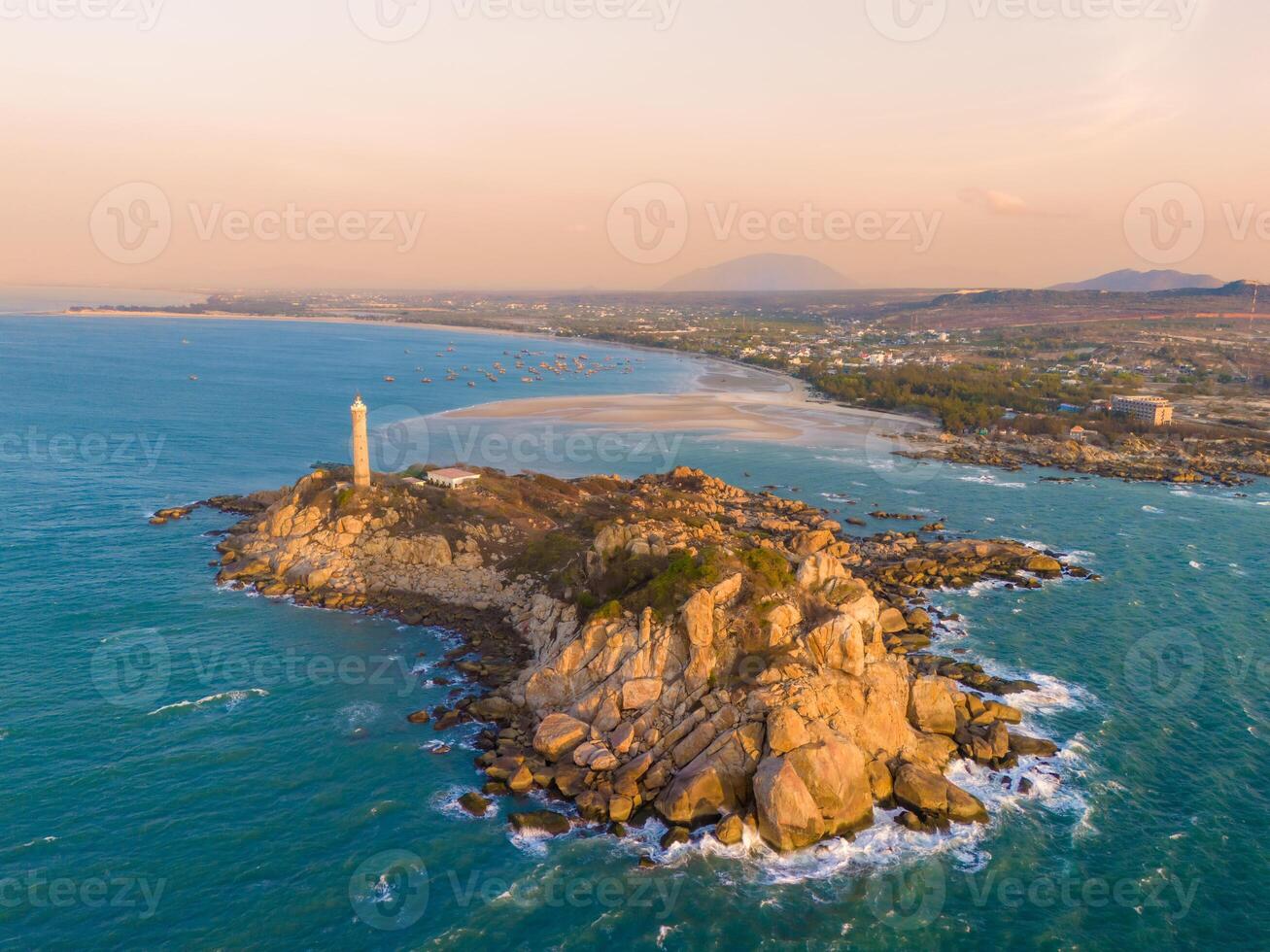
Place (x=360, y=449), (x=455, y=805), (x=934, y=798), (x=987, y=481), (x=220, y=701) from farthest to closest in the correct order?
(x=987, y=481) → (x=360, y=449) → (x=220, y=701) → (x=934, y=798) → (x=455, y=805)

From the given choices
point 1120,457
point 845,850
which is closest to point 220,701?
point 845,850

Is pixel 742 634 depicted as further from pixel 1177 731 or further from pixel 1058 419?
pixel 1058 419

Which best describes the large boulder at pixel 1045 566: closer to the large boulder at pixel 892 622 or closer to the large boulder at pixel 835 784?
the large boulder at pixel 892 622

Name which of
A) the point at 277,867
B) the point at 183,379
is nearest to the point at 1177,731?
the point at 277,867

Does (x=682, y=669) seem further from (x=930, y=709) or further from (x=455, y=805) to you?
(x=930, y=709)

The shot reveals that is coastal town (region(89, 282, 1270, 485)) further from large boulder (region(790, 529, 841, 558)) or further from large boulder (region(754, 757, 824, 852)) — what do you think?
large boulder (region(754, 757, 824, 852))

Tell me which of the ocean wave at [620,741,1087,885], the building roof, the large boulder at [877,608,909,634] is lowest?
the ocean wave at [620,741,1087,885]

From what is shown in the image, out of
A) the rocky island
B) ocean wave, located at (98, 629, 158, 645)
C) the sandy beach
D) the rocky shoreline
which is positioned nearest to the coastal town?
the rocky shoreline
